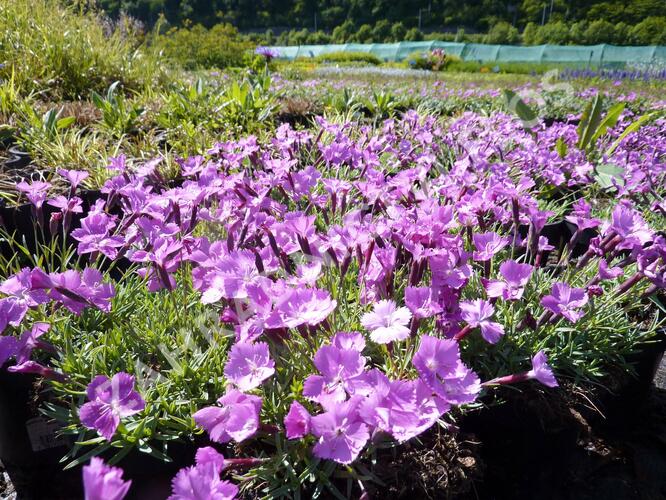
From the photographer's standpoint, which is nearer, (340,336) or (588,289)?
(340,336)

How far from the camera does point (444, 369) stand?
846 millimetres

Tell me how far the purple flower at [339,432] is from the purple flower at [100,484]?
313mm

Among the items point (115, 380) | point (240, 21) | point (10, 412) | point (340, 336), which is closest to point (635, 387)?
point (340, 336)

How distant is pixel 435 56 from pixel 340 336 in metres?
20.1

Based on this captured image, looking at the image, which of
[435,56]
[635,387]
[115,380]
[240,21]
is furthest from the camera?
[240,21]

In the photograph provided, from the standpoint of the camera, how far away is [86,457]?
3.33 ft

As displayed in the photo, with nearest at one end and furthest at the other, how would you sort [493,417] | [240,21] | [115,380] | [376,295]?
[115,380]
[376,295]
[493,417]
[240,21]

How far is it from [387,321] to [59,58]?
5453 millimetres

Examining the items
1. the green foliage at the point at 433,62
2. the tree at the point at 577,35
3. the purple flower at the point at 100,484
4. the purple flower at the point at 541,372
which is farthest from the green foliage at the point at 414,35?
the purple flower at the point at 100,484

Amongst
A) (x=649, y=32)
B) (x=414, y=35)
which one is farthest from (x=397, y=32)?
(x=649, y=32)

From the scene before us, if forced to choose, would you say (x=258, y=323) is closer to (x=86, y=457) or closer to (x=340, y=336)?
(x=340, y=336)

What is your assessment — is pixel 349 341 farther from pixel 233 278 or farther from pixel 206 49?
pixel 206 49

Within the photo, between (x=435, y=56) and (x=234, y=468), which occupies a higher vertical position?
(x=234, y=468)

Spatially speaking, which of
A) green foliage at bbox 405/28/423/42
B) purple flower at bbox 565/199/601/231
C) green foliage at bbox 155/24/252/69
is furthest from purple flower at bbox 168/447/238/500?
green foliage at bbox 405/28/423/42
